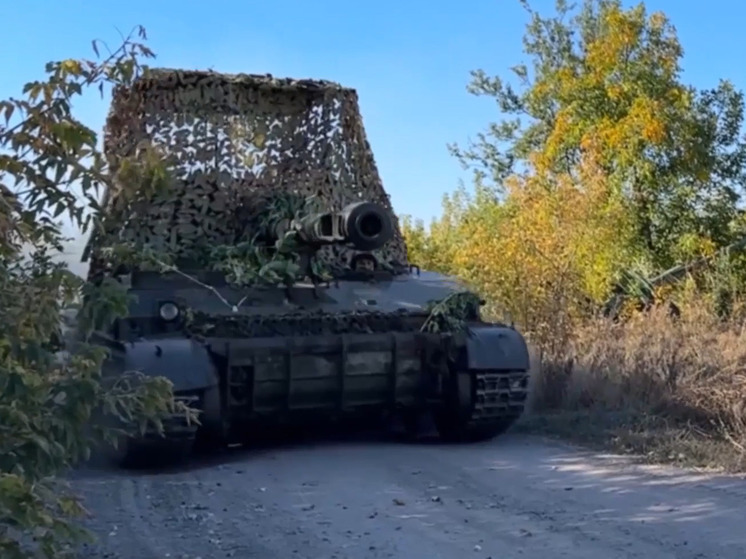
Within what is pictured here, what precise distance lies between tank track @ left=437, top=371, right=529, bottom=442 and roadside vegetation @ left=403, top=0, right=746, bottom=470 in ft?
1.82

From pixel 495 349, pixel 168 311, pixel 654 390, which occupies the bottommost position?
pixel 654 390

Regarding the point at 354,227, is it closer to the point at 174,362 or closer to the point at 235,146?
the point at 174,362

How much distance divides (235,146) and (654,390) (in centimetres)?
384

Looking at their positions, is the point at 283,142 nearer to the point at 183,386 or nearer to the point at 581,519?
the point at 183,386

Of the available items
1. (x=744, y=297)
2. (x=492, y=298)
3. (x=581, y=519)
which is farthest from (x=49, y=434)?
(x=744, y=297)

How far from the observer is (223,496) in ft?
22.7

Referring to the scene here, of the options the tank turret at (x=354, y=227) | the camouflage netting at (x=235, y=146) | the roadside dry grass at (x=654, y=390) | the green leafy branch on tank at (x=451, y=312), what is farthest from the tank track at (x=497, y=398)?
the camouflage netting at (x=235, y=146)

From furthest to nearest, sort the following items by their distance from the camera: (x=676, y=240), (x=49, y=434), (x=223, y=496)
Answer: (x=676, y=240) < (x=223, y=496) < (x=49, y=434)

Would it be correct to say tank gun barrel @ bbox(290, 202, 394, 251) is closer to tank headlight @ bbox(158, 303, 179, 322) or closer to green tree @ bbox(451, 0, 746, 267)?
tank headlight @ bbox(158, 303, 179, 322)

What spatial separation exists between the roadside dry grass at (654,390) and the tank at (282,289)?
0.85m

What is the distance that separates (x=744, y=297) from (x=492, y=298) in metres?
3.01

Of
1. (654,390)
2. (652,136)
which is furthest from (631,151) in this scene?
(654,390)

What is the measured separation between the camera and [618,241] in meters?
17.3

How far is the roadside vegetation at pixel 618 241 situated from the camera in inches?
360
